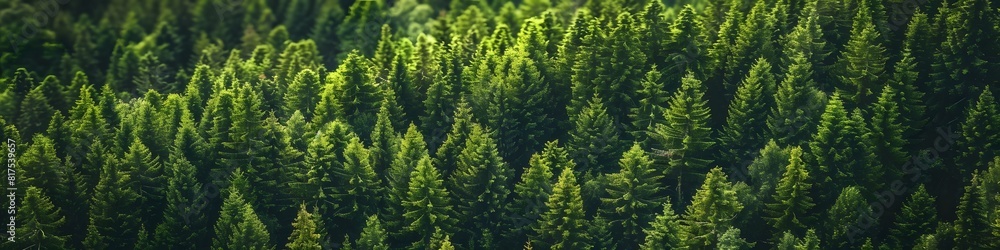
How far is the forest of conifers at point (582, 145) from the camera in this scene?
315 ft

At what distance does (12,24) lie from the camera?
544 feet

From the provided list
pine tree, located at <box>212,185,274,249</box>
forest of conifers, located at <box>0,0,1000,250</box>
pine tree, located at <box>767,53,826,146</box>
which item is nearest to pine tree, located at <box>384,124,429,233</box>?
forest of conifers, located at <box>0,0,1000,250</box>

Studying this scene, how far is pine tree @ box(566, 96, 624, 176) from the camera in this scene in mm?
102938

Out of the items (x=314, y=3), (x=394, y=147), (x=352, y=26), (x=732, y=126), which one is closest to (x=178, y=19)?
(x=314, y=3)

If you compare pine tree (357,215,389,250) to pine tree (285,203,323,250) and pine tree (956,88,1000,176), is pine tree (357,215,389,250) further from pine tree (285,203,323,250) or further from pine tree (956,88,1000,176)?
pine tree (956,88,1000,176)

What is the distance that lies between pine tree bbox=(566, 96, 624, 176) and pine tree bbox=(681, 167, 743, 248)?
43.1 feet

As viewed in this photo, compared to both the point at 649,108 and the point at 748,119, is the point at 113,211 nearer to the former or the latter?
the point at 649,108

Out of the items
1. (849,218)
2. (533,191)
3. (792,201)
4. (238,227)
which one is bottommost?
(849,218)

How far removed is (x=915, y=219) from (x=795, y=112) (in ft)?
40.4

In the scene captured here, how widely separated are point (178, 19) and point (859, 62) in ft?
312

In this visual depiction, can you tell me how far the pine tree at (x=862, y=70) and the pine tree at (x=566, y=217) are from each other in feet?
72.5

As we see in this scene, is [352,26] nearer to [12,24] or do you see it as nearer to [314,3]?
[314,3]

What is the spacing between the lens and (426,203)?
9894cm

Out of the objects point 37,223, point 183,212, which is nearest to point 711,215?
point 183,212
